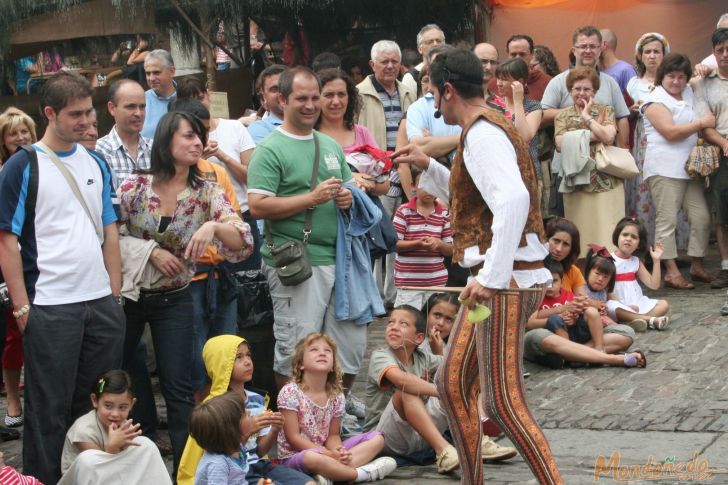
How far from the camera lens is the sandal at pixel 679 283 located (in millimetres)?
10523

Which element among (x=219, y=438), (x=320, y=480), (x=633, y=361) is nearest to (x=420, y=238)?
(x=633, y=361)

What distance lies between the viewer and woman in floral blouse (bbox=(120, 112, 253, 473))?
6.38 metres

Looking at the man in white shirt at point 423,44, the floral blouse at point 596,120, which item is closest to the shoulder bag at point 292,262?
the man in white shirt at point 423,44

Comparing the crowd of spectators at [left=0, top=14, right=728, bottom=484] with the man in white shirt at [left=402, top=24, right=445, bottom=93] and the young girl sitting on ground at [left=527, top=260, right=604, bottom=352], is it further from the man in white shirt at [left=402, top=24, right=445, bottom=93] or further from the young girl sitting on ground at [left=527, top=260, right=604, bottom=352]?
the man in white shirt at [left=402, top=24, right=445, bottom=93]

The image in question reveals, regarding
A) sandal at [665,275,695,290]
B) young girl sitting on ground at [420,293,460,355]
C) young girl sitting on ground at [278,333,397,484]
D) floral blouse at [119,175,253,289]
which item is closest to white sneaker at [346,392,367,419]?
young girl sitting on ground at [420,293,460,355]

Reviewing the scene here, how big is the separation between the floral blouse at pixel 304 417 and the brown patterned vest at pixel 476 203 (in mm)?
1475

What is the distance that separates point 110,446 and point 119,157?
6.89 feet

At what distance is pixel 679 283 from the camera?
10.5m

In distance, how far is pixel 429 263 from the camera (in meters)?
8.61

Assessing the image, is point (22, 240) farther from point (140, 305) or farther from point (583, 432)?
point (583, 432)

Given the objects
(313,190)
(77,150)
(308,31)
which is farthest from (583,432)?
(308,31)

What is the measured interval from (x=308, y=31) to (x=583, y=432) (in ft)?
25.1

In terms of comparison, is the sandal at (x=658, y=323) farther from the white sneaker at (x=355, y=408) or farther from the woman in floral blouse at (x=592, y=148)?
the white sneaker at (x=355, y=408)

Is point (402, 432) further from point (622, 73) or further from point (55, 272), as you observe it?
point (622, 73)
